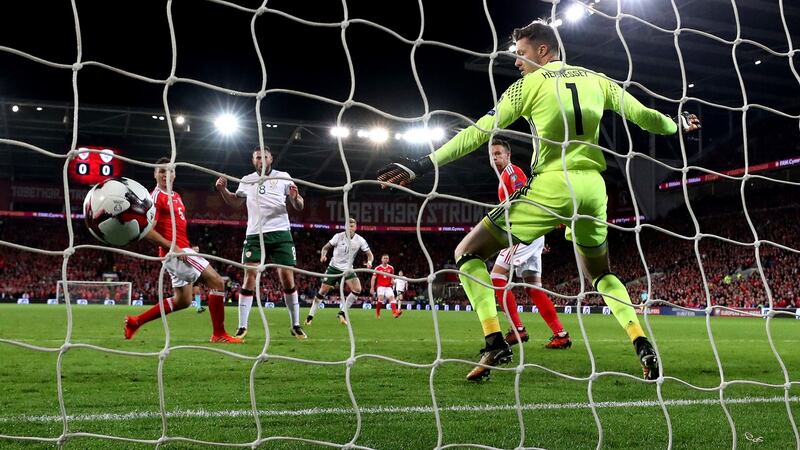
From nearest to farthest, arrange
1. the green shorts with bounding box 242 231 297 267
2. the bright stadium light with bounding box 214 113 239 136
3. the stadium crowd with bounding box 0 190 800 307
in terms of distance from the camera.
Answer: the green shorts with bounding box 242 231 297 267
the stadium crowd with bounding box 0 190 800 307
the bright stadium light with bounding box 214 113 239 136

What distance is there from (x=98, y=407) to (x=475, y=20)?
22.8 metres

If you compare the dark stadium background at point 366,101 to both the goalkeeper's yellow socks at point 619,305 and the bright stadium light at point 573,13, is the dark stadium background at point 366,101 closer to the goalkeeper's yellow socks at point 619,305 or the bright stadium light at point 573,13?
the bright stadium light at point 573,13

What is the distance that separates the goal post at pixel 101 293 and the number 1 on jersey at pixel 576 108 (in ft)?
70.9

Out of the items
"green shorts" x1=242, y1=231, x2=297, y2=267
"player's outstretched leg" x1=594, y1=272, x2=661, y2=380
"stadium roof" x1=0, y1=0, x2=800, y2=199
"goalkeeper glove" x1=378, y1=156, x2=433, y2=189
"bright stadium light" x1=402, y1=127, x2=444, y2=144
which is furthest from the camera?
"bright stadium light" x1=402, y1=127, x2=444, y2=144

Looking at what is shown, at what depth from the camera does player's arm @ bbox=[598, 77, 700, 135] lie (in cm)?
422

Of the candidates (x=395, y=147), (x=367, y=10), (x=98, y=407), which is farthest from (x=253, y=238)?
(x=395, y=147)

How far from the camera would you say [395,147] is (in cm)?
3194

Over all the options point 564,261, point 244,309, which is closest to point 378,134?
point 564,261

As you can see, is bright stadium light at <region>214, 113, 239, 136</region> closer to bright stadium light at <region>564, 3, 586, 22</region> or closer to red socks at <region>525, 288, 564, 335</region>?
bright stadium light at <region>564, 3, 586, 22</region>

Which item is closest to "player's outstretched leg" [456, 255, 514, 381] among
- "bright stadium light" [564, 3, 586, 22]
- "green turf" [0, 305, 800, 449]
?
"green turf" [0, 305, 800, 449]

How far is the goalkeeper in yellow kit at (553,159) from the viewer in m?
3.94

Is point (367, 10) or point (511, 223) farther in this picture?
point (367, 10)

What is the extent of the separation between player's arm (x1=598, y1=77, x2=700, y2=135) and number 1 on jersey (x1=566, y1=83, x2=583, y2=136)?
11.7 inches

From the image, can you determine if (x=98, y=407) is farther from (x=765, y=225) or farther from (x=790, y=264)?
(x=765, y=225)
